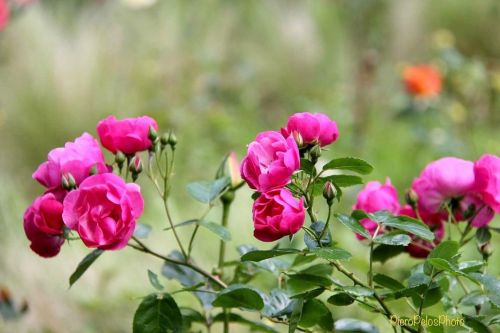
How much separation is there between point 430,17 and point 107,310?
396cm

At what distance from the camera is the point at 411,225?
86cm

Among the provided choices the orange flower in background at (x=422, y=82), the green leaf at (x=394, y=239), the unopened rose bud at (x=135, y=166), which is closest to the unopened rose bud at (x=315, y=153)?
the green leaf at (x=394, y=239)

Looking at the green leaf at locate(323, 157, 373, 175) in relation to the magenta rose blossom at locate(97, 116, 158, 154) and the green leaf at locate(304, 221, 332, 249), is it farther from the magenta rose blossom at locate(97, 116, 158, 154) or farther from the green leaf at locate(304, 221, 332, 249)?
the magenta rose blossom at locate(97, 116, 158, 154)

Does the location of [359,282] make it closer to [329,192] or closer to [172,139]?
[329,192]

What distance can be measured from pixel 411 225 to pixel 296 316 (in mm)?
152

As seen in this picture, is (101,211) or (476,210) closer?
(101,211)

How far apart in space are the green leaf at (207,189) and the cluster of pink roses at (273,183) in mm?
151

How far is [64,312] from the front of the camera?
6.70 feet

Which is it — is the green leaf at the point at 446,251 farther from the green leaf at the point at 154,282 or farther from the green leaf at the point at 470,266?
the green leaf at the point at 154,282

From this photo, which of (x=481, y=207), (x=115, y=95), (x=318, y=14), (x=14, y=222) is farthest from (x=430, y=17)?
(x=481, y=207)

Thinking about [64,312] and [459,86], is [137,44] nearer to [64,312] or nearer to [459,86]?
[459,86]

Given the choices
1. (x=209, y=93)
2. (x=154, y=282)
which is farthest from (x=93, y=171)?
(x=209, y=93)

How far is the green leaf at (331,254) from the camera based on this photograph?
791 mm

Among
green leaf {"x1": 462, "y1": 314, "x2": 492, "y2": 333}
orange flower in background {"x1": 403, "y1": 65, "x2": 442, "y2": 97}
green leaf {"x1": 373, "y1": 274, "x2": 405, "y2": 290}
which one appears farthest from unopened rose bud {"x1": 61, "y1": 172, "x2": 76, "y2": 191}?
orange flower in background {"x1": 403, "y1": 65, "x2": 442, "y2": 97}
